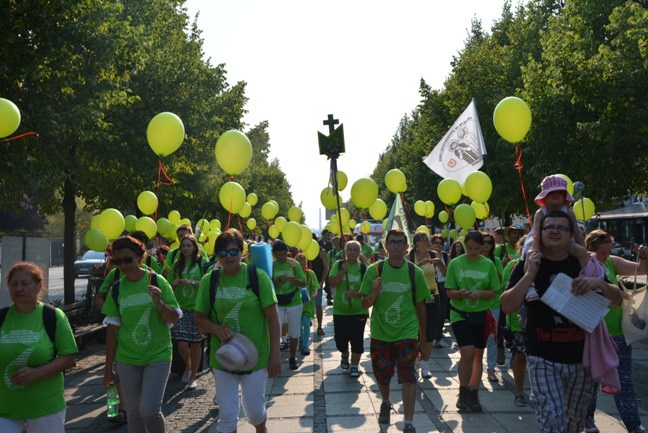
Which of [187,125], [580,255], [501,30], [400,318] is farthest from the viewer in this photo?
[501,30]

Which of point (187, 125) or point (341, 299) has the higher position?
point (187, 125)

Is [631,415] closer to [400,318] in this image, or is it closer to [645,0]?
[400,318]

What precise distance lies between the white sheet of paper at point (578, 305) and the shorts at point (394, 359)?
2.35 meters

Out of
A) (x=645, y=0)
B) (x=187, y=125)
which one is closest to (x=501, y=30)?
(x=645, y=0)

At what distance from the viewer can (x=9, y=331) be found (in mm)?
4227

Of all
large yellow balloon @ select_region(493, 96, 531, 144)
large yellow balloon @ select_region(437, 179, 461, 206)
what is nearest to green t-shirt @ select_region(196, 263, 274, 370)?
large yellow balloon @ select_region(493, 96, 531, 144)

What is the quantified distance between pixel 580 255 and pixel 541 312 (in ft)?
1.36

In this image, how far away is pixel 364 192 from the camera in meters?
9.25

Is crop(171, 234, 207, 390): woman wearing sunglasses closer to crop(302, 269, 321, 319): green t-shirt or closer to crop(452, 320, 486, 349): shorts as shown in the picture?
crop(302, 269, 321, 319): green t-shirt

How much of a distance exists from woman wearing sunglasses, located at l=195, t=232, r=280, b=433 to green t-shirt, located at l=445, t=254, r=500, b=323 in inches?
109

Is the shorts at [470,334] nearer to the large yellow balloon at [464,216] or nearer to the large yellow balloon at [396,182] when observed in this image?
the large yellow balloon at [396,182]

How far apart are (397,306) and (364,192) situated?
3.26 m

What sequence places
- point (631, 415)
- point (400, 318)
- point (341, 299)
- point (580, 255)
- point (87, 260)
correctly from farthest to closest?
1. point (87, 260)
2. point (341, 299)
3. point (400, 318)
4. point (631, 415)
5. point (580, 255)

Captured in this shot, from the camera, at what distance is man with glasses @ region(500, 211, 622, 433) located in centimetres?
392
